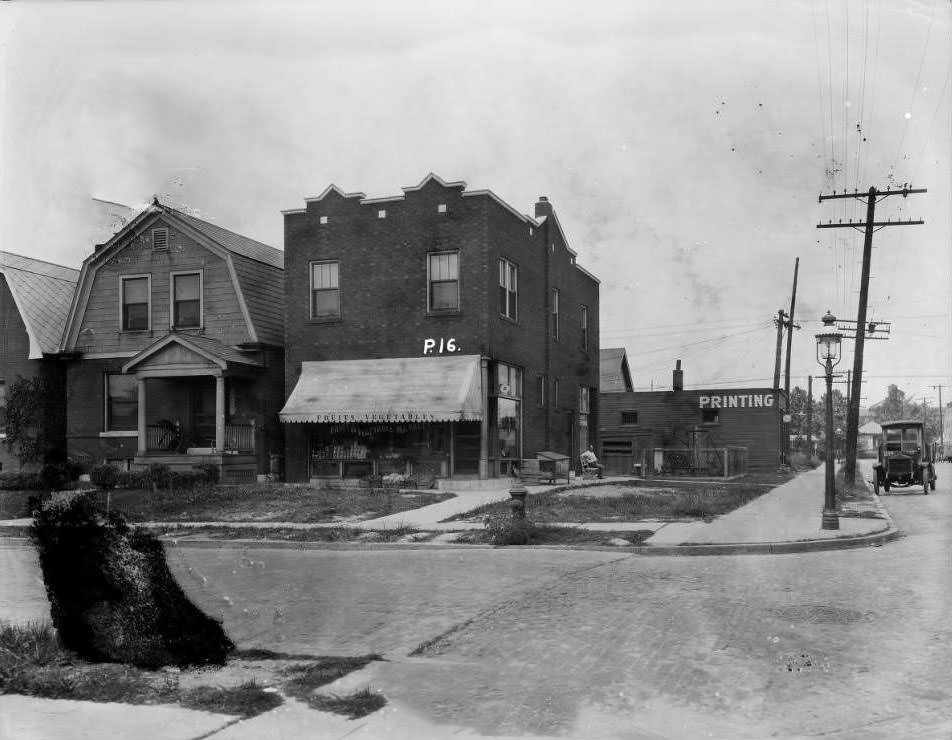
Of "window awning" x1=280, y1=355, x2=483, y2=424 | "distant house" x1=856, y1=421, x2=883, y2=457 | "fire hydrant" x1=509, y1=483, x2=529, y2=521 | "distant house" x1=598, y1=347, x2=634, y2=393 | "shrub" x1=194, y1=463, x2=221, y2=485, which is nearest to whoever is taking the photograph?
"fire hydrant" x1=509, y1=483, x2=529, y2=521

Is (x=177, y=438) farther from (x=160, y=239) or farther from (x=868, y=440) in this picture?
(x=868, y=440)

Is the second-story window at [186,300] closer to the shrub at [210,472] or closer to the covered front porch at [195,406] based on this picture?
the covered front porch at [195,406]

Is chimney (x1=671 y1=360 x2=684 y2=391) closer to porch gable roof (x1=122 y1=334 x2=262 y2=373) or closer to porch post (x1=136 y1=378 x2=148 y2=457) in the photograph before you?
porch gable roof (x1=122 y1=334 x2=262 y2=373)

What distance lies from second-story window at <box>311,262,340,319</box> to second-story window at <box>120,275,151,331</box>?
3.85 metres

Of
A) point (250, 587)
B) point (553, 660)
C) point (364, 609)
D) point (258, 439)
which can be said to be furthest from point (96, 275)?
point (553, 660)

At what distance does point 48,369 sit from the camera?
20.9m

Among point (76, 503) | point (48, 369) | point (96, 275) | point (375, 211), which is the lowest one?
point (76, 503)

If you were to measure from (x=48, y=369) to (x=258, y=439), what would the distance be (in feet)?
16.6

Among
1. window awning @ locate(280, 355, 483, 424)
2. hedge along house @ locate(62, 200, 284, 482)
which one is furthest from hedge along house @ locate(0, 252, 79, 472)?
window awning @ locate(280, 355, 483, 424)

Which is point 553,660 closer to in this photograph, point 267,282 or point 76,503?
point 76,503

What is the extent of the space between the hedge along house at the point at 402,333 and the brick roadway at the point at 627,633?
9607 millimetres

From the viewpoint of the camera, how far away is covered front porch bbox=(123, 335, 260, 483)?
68.9 feet

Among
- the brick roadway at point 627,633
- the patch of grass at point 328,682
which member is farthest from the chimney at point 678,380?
the patch of grass at point 328,682

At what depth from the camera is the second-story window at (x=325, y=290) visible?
22672 millimetres
